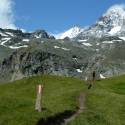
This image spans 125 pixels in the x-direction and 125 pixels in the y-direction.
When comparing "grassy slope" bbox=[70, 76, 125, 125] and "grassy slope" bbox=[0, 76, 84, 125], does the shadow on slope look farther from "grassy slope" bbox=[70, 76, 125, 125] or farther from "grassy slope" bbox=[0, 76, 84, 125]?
"grassy slope" bbox=[70, 76, 125, 125]

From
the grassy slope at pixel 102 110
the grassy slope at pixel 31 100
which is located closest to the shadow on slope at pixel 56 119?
the grassy slope at pixel 31 100

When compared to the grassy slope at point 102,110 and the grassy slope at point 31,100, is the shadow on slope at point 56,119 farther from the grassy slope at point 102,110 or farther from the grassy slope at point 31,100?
the grassy slope at point 102,110

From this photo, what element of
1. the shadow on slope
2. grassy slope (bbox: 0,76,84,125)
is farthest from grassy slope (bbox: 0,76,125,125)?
the shadow on slope

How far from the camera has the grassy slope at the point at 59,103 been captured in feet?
132

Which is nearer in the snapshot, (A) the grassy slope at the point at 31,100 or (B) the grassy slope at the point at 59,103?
(A) the grassy slope at the point at 31,100

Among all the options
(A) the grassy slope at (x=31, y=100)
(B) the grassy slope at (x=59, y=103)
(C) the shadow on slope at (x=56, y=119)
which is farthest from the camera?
(B) the grassy slope at (x=59, y=103)

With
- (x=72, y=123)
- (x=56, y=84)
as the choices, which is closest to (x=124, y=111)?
(x=72, y=123)

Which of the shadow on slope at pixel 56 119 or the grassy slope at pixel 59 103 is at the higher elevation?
the grassy slope at pixel 59 103

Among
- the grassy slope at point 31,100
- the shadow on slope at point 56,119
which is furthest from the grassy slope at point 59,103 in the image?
the shadow on slope at point 56,119

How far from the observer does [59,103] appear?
51.8m

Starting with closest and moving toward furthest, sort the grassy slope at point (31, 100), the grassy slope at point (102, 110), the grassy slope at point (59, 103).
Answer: the grassy slope at point (31, 100), the grassy slope at point (59, 103), the grassy slope at point (102, 110)

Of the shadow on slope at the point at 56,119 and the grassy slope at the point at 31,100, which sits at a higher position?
the grassy slope at the point at 31,100

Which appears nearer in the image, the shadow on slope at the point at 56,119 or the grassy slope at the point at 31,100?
the shadow on slope at the point at 56,119

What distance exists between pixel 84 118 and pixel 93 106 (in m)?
9.97
